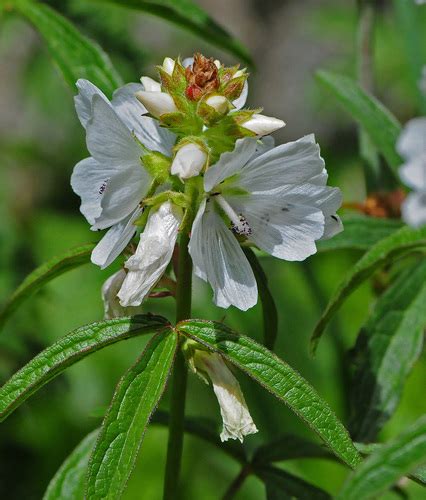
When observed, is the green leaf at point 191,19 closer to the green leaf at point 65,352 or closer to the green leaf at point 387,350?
the green leaf at point 387,350

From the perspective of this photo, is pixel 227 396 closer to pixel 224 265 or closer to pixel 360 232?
pixel 224 265

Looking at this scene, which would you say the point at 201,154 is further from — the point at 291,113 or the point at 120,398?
the point at 291,113

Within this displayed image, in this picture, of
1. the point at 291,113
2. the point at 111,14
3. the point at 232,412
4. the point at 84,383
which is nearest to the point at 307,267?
the point at 84,383

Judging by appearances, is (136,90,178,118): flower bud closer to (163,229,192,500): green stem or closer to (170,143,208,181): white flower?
(170,143,208,181): white flower

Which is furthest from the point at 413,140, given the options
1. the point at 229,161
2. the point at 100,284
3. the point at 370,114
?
the point at 100,284

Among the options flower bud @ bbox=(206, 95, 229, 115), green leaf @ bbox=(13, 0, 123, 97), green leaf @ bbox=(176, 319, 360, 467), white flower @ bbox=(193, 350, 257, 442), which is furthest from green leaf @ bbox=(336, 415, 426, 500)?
green leaf @ bbox=(13, 0, 123, 97)
